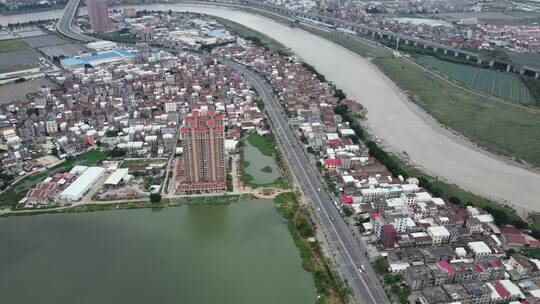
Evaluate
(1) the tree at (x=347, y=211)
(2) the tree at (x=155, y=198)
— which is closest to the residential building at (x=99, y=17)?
(2) the tree at (x=155, y=198)

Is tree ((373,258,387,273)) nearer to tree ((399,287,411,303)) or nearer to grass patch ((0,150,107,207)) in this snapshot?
tree ((399,287,411,303))

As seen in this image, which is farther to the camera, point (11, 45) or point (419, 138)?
point (11, 45)

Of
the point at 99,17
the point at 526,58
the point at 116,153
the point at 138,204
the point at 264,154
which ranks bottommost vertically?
the point at 138,204

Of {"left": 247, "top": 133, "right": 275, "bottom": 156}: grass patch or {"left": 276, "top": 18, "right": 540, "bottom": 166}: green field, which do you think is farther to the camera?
{"left": 276, "top": 18, "right": 540, "bottom": 166}: green field

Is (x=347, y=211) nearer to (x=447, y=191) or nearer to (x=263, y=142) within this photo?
(x=447, y=191)

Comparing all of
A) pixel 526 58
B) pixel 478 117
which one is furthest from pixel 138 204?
pixel 526 58

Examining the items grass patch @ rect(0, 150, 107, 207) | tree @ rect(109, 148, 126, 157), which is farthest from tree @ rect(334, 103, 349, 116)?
grass patch @ rect(0, 150, 107, 207)

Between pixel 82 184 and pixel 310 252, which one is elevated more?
pixel 82 184

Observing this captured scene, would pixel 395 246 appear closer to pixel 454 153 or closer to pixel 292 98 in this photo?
pixel 454 153
